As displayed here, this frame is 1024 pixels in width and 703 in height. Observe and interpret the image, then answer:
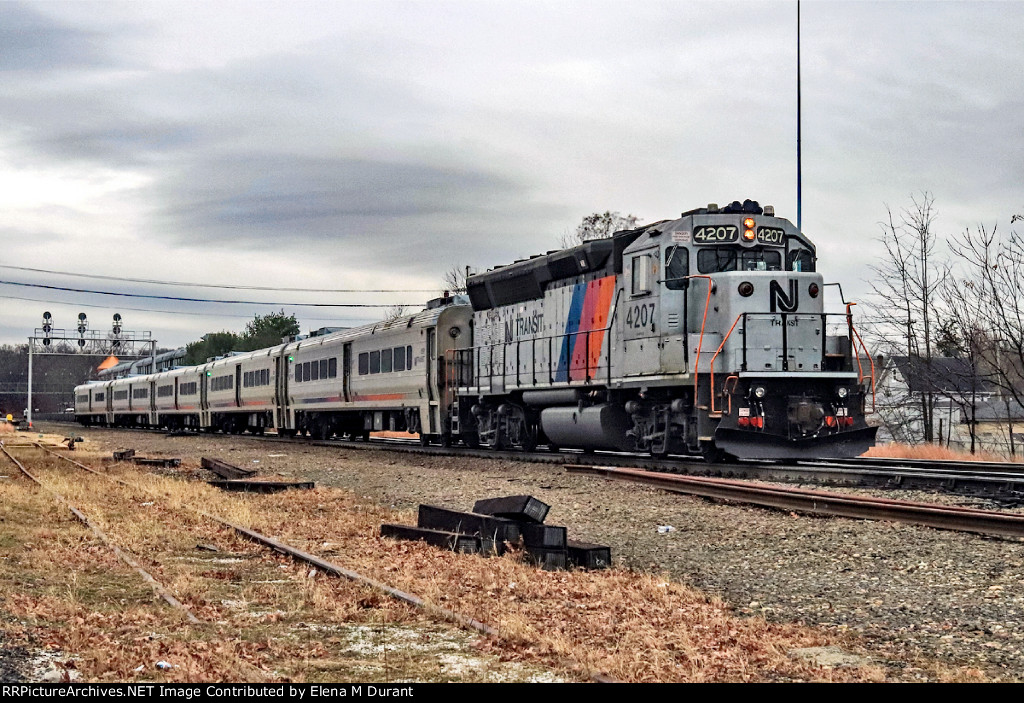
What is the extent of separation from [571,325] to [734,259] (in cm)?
411

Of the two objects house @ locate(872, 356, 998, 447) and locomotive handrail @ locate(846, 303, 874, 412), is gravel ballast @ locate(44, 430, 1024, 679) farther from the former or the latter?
house @ locate(872, 356, 998, 447)

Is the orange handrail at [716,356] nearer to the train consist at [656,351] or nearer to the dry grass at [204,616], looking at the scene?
the train consist at [656,351]

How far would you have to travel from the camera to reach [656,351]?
16531mm

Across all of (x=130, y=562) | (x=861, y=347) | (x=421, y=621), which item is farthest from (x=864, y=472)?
(x=130, y=562)

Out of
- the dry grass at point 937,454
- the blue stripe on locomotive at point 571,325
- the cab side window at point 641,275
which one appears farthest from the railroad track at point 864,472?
the cab side window at point 641,275

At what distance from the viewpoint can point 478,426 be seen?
78.3ft

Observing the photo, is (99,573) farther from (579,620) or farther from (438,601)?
(579,620)

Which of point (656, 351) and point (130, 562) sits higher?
point (656, 351)

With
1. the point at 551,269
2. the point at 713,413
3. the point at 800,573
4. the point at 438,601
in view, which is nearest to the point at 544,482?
the point at 713,413

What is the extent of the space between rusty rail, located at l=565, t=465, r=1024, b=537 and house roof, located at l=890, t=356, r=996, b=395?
12.9m

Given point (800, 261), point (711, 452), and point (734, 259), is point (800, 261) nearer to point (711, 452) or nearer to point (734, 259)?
point (734, 259)

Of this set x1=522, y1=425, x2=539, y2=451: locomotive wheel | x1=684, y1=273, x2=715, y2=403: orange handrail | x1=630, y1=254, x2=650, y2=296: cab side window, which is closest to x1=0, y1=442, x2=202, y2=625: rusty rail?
x1=684, y1=273, x2=715, y2=403: orange handrail

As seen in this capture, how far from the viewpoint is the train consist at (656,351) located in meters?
15.4

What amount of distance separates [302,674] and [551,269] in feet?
52.3
